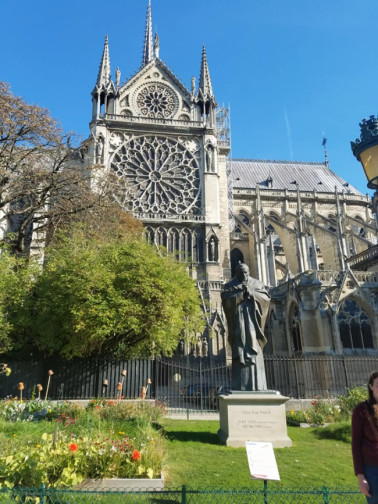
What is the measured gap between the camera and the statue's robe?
25.5 ft

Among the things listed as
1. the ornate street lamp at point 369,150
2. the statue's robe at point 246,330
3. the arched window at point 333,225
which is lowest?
the statue's robe at point 246,330

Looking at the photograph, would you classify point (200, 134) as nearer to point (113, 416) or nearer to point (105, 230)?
point (105, 230)

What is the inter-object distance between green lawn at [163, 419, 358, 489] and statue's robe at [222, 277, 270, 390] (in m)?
1.34

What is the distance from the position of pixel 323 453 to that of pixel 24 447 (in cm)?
541

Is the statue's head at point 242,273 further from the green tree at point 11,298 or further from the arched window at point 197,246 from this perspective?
the arched window at point 197,246

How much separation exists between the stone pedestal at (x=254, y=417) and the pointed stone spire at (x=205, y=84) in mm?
29270

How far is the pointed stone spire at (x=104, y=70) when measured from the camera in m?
A: 31.3

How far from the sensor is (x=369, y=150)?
364 centimetres

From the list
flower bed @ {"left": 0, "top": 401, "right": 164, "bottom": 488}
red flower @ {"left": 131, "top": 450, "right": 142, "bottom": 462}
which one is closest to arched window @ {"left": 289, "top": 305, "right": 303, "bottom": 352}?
flower bed @ {"left": 0, "top": 401, "right": 164, "bottom": 488}

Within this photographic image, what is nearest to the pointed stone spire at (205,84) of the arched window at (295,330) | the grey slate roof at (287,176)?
the grey slate roof at (287,176)

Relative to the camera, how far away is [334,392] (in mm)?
16188

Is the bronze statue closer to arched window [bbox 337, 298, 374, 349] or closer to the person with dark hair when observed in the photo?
the person with dark hair

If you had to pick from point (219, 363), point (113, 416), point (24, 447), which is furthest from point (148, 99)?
point (24, 447)

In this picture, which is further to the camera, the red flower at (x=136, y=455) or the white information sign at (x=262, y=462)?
the red flower at (x=136, y=455)
